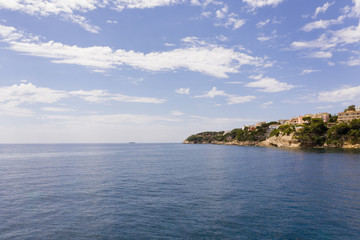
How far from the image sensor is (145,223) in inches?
923

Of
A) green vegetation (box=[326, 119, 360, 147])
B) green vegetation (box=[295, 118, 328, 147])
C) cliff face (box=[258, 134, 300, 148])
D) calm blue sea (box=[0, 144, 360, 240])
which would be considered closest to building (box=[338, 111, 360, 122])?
green vegetation (box=[295, 118, 328, 147])

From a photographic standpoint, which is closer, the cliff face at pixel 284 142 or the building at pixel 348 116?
the cliff face at pixel 284 142

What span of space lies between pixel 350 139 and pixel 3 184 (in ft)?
531

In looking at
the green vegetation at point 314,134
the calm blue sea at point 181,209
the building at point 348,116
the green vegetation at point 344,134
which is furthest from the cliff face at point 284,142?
the calm blue sea at point 181,209

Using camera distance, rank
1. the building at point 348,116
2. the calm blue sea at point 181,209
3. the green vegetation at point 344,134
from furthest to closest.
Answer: the building at point 348,116 < the green vegetation at point 344,134 < the calm blue sea at point 181,209

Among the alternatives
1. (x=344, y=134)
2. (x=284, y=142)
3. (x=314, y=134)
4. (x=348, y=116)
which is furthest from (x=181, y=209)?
(x=348, y=116)

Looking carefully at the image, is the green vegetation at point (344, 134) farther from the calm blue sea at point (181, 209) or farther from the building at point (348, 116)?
the calm blue sea at point (181, 209)

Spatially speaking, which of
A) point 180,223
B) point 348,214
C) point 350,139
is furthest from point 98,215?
point 350,139

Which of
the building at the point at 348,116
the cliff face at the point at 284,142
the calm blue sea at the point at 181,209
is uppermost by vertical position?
the building at the point at 348,116

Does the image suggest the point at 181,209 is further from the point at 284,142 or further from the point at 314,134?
the point at 284,142

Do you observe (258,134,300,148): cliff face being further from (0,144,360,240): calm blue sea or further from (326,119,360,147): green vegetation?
(0,144,360,240): calm blue sea

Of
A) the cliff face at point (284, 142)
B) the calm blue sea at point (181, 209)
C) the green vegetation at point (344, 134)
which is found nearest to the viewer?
the calm blue sea at point (181, 209)

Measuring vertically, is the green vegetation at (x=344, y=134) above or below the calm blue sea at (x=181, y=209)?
above

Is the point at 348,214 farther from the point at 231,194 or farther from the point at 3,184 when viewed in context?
the point at 3,184
